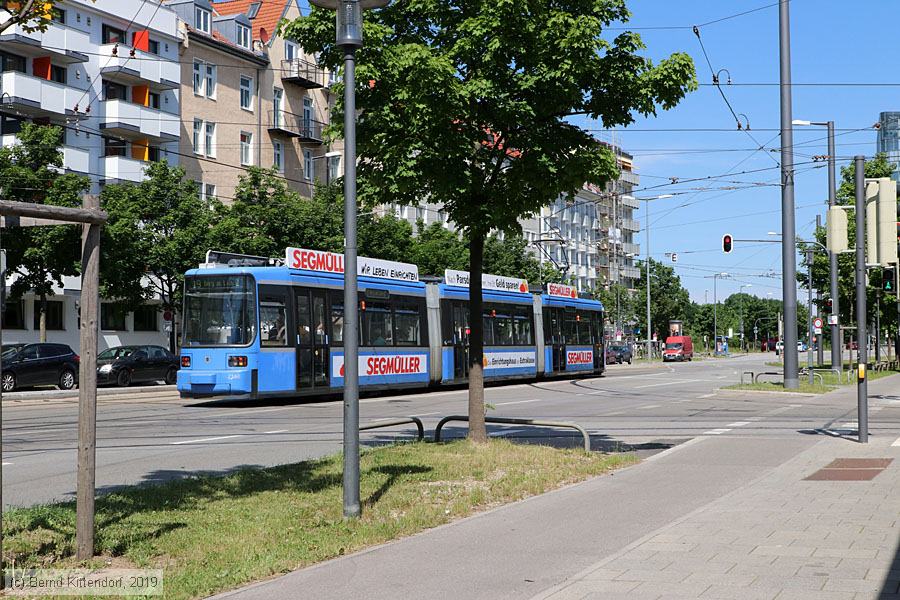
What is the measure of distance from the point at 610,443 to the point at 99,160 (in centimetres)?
3304

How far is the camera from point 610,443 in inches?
619

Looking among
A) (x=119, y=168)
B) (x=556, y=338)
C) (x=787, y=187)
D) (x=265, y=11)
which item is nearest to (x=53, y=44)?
(x=119, y=168)

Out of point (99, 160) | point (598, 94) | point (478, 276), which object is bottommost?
point (478, 276)

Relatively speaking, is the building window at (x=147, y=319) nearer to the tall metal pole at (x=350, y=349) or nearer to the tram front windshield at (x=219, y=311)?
the tram front windshield at (x=219, y=311)

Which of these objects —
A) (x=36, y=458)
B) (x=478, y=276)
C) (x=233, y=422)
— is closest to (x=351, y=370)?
(x=478, y=276)

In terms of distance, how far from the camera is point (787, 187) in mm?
29062

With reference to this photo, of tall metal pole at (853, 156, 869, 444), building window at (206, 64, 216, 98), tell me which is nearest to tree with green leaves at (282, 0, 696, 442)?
tall metal pole at (853, 156, 869, 444)

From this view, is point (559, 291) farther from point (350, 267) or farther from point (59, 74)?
point (350, 267)

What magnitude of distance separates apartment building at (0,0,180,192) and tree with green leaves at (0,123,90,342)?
10.1 ft

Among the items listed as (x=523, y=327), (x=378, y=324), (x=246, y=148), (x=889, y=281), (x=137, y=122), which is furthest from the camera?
(x=246, y=148)

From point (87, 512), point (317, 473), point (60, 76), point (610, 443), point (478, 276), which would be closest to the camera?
point (87, 512)

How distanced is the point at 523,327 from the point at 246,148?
2352 centimetres

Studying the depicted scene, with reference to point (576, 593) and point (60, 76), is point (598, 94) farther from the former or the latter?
point (60, 76)

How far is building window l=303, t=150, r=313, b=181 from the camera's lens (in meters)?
58.7
